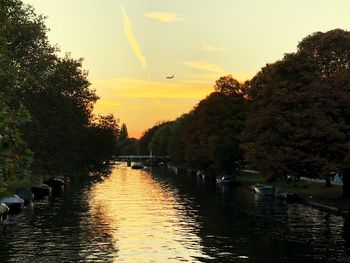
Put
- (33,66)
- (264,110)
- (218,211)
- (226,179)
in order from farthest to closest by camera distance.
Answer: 1. (226,179)
2. (264,110)
3. (218,211)
4. (33,66)

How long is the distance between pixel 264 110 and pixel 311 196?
14.4 meters

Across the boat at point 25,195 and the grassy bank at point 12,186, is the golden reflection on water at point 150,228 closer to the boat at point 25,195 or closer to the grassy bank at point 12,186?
the grassy bank at point 12,186

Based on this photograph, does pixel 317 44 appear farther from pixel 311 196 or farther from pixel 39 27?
pixel 39 27

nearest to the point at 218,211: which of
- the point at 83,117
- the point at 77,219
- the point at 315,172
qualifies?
the point at 315,172

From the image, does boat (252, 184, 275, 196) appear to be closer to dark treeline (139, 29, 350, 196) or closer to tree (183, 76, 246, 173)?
dark treeline (139, 29, 350, 196)

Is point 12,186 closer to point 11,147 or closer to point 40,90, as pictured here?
point 40,90

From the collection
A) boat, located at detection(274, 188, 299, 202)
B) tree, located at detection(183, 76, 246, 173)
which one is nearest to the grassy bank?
boat, located at detection(274, 188, 299, 202)

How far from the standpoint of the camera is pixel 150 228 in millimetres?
51312

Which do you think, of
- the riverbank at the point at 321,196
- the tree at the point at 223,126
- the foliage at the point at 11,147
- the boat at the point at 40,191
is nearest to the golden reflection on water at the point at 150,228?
the boat at the point at 40,191

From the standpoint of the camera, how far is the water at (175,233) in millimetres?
37625

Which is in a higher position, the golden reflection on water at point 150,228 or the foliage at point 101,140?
the foliage at point 101,140

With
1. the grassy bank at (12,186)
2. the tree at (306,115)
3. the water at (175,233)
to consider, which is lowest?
the water at (175,233)

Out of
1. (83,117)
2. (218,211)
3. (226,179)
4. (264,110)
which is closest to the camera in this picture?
(218,211)

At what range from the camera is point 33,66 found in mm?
61469
